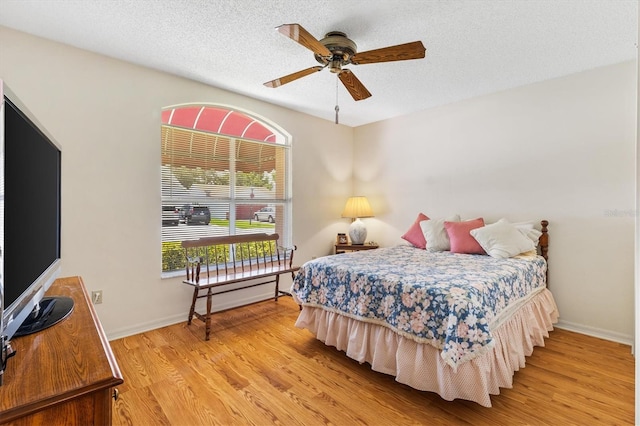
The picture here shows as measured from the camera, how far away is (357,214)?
14.2 ft

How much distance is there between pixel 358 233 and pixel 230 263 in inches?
69.0

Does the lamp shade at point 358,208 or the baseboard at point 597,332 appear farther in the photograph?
the lamp shade at point 358,208

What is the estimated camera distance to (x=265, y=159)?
386cm

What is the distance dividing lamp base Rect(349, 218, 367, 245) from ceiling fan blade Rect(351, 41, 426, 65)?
251 centimetres

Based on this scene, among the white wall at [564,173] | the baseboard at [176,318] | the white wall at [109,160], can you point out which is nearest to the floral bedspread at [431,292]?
the white wall at [564,173]

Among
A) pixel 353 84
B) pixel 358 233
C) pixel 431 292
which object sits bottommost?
pixel 431 292

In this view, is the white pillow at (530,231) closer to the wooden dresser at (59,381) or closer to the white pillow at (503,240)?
the white pillow at (503,240)

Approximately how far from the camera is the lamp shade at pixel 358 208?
4.34 metres

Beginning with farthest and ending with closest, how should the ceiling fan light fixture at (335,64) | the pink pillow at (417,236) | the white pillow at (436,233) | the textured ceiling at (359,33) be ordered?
the pink pillow at (417,236) → the white pillow at (436,233) → the ceiling fan light fixture at (335,64) → the textured ceiling at (359,33)

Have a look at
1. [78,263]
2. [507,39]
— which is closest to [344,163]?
[507,39]

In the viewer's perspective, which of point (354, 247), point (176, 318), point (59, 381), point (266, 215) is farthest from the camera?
point (354, 247)

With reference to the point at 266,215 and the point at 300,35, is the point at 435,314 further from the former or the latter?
the point at 266,215

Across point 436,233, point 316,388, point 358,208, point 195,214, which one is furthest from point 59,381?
point 358,208

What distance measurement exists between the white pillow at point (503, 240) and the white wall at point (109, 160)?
9.17 feet
